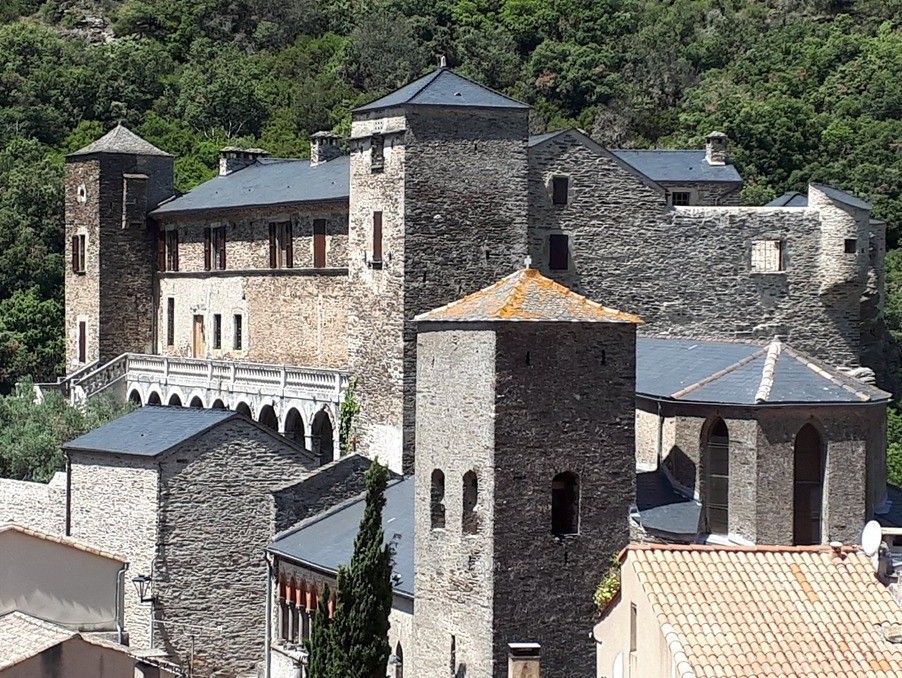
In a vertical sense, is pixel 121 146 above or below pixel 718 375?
above

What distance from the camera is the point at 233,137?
95750 mm

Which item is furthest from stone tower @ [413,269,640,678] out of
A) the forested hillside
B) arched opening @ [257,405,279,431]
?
the forested hillside

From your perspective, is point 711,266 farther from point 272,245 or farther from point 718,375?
point 272,245

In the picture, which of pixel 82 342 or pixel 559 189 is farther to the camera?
pixel 82 342

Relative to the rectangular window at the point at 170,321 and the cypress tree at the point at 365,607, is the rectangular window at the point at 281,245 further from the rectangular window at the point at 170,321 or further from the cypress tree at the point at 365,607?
the cypress tree at the point at 365,607

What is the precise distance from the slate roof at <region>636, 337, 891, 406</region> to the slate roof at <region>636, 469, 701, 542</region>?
5.28 ft

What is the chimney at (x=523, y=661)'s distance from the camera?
109 ft

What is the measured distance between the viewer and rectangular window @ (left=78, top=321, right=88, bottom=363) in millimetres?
67125

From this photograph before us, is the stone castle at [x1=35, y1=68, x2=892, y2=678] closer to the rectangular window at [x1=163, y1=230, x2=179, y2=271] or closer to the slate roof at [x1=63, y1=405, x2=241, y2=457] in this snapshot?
the rectangular window at [x1=163, y1=230, x2=179, y2=271]

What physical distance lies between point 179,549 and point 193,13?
69076 mm

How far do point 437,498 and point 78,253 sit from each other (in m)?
34.2

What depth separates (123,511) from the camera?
46.7 meters

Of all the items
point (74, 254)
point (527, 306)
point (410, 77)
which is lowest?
point (527, 306)

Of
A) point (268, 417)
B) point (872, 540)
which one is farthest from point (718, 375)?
point (268, 417)
